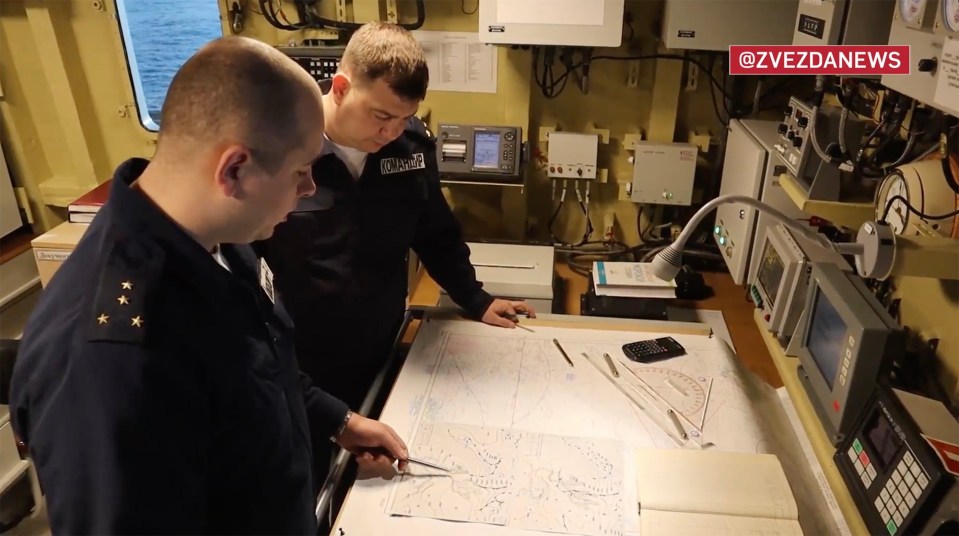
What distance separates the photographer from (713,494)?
1.17 meters

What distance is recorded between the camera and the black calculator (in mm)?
1610

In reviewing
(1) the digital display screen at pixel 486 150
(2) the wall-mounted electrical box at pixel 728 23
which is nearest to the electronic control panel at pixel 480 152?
(1) the digital display screen at pixel 486 150

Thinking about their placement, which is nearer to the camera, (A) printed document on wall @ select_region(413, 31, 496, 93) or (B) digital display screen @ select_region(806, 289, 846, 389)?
(B) digital display screen @ select_region(806, 289, 846, 389)

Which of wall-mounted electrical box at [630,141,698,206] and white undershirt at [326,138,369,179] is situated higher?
white undershirt at [326,138,369,179]

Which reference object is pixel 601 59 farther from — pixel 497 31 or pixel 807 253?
pixel 807 253

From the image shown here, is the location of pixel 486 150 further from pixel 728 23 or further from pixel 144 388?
pixel 144 388

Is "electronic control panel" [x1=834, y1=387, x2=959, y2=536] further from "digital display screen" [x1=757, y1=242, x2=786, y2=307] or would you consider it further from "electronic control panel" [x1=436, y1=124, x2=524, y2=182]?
"electronic control panel" [x1=436, y1=124, x2=524, y2=182]

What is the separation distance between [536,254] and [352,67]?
1074 millimetres

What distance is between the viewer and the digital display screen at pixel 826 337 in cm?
122

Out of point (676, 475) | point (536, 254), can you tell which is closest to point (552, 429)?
point (676, 475)

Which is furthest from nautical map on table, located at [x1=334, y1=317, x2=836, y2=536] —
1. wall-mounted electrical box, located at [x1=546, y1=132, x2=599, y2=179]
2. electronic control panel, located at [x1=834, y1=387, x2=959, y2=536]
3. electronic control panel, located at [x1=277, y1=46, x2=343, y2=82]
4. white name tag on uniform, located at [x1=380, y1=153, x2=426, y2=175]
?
electronic control panel, located at [x1=277, y1=46, x2=343, y2=82]

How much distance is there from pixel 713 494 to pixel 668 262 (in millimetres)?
421

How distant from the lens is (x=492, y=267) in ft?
7.19

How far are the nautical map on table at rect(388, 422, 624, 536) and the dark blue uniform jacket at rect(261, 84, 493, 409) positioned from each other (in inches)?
13.5
